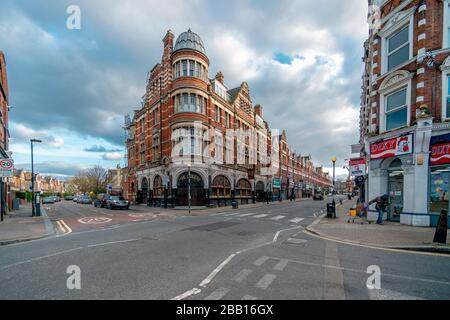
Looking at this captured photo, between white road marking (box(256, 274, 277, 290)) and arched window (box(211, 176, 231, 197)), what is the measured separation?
22597 millimetres

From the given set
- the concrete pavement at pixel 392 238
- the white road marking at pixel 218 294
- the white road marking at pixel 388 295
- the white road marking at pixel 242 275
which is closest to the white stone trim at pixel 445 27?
the concrete pavement at pixel 392 238

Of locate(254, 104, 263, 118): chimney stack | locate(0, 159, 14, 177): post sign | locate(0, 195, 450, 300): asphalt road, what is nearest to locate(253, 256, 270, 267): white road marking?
locate(0, 195, 450, 300): asphalt road

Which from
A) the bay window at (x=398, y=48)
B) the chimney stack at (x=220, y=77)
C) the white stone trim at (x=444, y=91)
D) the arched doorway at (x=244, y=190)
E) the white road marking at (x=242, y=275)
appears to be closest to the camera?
the white road marking at (x=242, y=275)

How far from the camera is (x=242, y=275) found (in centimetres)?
506

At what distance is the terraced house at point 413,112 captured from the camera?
11.1 metres

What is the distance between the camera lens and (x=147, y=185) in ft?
106

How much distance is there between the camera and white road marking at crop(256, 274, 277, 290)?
176 inches

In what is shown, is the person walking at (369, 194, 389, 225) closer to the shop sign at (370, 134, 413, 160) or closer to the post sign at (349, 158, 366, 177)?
the post sign at (349, 158, 366, 177)

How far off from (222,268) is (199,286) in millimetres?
1138

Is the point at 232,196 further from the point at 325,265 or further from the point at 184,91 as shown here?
the point at 325,265

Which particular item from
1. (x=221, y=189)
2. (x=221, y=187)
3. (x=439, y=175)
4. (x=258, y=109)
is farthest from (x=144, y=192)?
(x=439, y=175)

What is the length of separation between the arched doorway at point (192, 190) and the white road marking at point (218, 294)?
72.3ft

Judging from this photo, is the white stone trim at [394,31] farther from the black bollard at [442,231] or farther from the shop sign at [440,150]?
the black bollard at [442,231]
